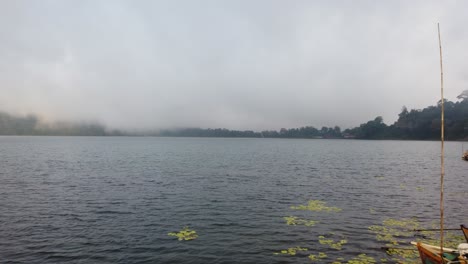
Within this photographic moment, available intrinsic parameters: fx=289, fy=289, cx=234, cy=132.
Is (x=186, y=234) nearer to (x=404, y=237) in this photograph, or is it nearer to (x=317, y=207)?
(x=317, y=207)

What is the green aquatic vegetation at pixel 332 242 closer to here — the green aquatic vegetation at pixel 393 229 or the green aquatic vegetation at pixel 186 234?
the green aquatic vegetation at pixel 393 229

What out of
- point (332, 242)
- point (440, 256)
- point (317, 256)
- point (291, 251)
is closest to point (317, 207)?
point (332, 242)

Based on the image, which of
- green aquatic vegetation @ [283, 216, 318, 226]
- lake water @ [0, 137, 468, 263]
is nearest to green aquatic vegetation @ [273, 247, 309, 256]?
lake water @ [0, 137, 468, 263]

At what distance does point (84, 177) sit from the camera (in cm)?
6450

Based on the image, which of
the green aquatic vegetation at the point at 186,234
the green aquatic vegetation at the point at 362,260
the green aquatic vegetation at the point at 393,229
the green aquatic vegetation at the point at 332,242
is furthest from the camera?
the green aquatic vegetation at the point at 393,229

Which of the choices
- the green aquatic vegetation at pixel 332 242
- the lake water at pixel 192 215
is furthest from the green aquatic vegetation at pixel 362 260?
the green aquatic vegetation at pixel 332 242

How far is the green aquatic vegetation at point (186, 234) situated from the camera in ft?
90.4

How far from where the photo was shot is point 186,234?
28.4m

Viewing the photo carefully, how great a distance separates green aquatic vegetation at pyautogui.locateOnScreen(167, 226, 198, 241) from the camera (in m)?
27.5

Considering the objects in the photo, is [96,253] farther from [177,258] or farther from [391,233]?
[391,233]

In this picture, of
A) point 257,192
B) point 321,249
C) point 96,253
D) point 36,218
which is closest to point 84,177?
point 36,218

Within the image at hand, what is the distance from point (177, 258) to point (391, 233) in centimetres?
2128

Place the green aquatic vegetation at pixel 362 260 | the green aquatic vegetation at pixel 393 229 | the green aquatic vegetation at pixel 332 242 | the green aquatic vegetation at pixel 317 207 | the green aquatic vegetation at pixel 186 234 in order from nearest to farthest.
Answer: the green aquatic vegetation at pixel 362 260, the green aquatic vegetation at pixel 332 242, the green aquatic vegetation at pixel 186 234, the green aquatic vegetation at pixel 393 229, the green aquatic vegetation at pixel 317 207

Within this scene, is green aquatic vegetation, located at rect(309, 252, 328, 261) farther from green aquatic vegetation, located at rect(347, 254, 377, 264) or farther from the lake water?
green aquatic vegetation, located at rect(347, 254, 377, 264)
